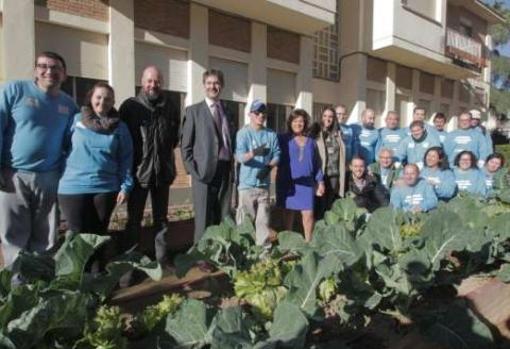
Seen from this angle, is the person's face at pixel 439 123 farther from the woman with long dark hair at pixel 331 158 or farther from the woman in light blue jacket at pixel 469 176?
the woman with long dark hair at pixel 331 158

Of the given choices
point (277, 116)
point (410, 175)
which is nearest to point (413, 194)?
point (410, 175)

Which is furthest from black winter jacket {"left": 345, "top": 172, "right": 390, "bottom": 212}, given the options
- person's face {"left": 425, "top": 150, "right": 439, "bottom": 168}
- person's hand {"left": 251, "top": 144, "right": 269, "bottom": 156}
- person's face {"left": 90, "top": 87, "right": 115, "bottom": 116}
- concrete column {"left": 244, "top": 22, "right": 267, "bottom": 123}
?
concrete column {"left": 244, "top": 22, "right": 267, "bottom": 123}


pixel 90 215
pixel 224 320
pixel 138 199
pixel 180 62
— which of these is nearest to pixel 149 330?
pixel 224 320

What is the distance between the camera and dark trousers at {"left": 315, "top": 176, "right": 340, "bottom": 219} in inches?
248

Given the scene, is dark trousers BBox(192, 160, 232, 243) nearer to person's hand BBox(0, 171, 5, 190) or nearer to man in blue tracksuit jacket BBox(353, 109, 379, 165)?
person's hand BBox(0, 171, 5, 190)

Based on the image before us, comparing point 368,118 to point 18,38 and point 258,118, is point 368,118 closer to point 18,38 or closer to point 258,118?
point 258,118

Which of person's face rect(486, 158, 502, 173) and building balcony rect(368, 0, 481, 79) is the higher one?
building balcony rect(368, 0, 481, 79)

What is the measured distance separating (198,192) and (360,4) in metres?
13.5

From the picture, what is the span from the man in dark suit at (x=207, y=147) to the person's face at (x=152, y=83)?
0.44 metres

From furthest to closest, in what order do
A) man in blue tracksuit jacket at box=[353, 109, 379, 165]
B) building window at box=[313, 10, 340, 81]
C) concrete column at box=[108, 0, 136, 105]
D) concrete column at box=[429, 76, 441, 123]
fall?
concrete column at box=[429, 76, 441, 123]
building window at box=[313, 10, 340, 81]
concrete column at box=[108, 0, 136, 105]
man in blue tracksuit jacket at box=[353, 109, 379, 165]

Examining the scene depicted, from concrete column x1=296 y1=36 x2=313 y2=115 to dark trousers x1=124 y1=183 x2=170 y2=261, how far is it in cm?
968

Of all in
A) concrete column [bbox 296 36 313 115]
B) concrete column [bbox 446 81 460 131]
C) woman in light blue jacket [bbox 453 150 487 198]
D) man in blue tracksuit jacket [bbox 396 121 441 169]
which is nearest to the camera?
woman in light blue jacket [bbox 453 150 487 198]

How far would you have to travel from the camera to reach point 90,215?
13.1ft

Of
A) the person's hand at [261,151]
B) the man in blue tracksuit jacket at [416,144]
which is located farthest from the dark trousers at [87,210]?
the man in blue tracksuit jacket at [416,144]
